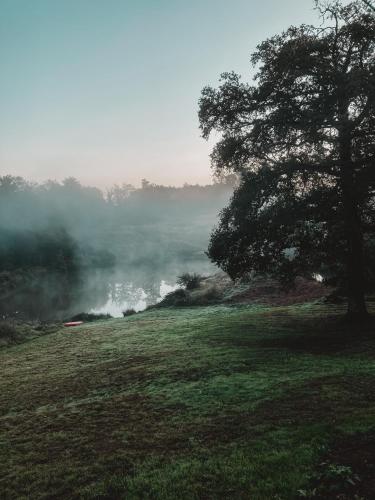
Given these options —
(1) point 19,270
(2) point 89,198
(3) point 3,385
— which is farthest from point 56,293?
(2) point 89,198

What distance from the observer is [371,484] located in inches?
229

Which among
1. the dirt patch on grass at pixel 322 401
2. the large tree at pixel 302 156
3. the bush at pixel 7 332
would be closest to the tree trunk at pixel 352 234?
the large tree at pixel 302 156

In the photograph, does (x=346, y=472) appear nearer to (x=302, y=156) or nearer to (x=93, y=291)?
(x=302, y=156)

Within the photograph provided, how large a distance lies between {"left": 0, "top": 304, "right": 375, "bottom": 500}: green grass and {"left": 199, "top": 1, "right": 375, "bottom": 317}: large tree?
3.71 metres

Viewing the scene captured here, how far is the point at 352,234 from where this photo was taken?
57.1 feet

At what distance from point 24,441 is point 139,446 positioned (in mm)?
3220

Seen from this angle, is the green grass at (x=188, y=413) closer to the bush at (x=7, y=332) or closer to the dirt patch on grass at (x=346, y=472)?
the dirt patch on grass at (x=346, y=472)

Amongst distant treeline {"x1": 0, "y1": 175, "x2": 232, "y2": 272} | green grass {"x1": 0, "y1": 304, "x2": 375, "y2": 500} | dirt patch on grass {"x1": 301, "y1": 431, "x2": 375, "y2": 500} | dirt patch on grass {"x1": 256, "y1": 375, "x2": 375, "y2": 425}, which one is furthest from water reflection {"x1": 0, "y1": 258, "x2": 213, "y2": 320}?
dirt patch on grass {"x1": 301, "y1": 431, "x2": 375, "y2": 500}

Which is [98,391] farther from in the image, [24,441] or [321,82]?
[321,82]

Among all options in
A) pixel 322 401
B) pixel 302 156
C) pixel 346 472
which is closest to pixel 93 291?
pixel 302 156

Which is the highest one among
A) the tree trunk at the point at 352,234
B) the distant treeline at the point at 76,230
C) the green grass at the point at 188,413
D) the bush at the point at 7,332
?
the distant treeline at the point at 76,230

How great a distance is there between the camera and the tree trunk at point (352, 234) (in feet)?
55.2

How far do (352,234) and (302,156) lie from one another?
415cm

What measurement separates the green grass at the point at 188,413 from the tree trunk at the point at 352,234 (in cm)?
161
